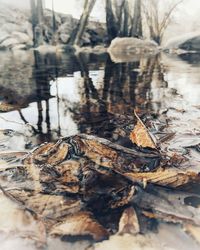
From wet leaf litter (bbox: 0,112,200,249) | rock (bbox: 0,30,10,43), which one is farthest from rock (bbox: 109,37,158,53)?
wet leaf litter (bbox: 0,112,200,249)

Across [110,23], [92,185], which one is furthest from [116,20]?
[92,185]

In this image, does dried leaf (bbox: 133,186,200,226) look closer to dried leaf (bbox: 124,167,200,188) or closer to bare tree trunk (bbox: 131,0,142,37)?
dried leaf (bbox: 124,167,200,188)

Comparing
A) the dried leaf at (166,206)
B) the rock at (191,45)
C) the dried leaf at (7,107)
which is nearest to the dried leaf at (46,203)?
the dried leaf at (166,206)

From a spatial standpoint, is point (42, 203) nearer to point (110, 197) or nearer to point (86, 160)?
point (110, 197)

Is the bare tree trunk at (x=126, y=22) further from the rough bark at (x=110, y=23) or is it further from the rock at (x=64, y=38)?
the rock at (x=64, y=38)

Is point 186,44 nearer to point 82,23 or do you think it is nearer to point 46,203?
point 82,23

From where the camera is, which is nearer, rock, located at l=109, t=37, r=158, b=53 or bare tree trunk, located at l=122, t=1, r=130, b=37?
rock, located at l=109, t=37, r=158, b=53
